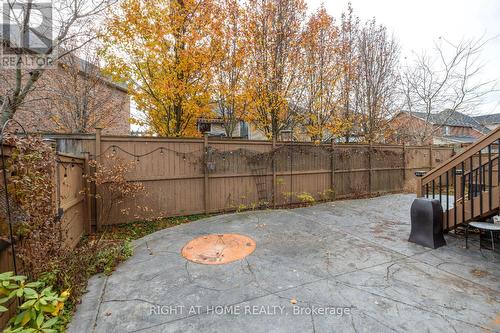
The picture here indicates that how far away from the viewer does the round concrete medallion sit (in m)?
3.56

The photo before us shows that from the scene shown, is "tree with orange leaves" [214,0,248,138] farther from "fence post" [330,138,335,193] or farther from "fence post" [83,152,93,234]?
"fence post" [83,152,93,234]

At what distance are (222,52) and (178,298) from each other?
6.80 m

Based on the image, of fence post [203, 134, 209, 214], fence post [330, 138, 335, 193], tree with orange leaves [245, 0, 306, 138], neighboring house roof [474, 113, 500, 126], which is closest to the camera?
fence post [203, 134, 209, 214]

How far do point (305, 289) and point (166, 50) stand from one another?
677 cm

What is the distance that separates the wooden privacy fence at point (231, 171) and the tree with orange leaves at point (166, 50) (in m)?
1.98

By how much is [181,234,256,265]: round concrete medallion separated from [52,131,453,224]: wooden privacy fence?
5.84ft

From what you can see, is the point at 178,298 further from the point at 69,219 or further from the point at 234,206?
the point at 234,206

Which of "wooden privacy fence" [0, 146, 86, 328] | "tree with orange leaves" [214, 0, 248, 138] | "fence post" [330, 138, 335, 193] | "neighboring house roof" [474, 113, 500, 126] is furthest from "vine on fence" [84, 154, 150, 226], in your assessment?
"neighboring house roof" [474, 113, 500, 126]

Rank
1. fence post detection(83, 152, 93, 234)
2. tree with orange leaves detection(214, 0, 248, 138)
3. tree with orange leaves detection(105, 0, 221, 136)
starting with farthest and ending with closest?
tree with orange leaves detection(214, 0, 248, 138)
tree with orange leaves detection(105, 0, 221, 136)
fence post detection(83, 152, 93, 234)

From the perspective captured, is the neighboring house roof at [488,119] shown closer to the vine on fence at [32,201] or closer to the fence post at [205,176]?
the fence post at [205,176]

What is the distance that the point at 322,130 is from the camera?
8.84m

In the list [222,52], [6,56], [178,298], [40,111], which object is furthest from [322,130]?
[40,111]

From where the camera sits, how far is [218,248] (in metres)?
4.00

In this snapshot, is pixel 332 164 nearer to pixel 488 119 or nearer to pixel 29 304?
pixel 29 304
